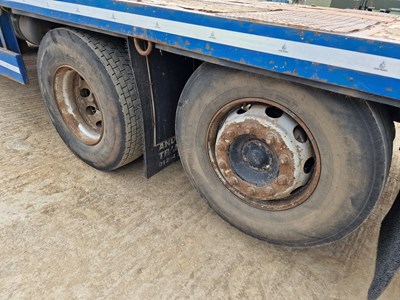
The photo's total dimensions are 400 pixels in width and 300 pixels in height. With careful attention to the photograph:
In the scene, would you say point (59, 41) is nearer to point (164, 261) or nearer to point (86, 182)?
point (86, 182)

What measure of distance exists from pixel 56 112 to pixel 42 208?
2.86ft

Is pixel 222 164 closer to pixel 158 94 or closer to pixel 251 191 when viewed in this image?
pixel 251 191

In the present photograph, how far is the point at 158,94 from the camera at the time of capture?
77.2 inches

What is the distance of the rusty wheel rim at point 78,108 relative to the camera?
2475mm

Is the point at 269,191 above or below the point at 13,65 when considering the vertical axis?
below

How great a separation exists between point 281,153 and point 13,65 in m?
2.63

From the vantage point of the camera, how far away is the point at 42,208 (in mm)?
2092

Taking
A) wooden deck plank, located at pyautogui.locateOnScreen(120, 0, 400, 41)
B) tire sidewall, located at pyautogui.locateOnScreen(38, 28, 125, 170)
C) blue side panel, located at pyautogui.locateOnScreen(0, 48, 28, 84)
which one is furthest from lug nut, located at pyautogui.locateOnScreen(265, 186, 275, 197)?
blue side panel, located at pyautogui.locateOnScreen(0, 48, 28, 84)

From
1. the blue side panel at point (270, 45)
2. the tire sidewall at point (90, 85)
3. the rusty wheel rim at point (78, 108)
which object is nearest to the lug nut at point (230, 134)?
the blue side panel at point (270, 45)

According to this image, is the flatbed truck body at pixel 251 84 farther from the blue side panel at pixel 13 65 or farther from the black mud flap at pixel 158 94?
the blue side panel at pixel 13 65

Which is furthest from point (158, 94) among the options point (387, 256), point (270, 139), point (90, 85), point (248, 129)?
point (387, 256)

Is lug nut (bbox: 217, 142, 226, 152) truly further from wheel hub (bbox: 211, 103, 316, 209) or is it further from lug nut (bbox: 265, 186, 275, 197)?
lug nut (bbox: 265, 186, 275, 197)

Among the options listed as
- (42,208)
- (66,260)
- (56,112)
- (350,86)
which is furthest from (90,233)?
(350,86)

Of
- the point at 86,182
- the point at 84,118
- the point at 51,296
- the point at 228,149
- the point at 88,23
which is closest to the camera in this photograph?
the point at 51,296
